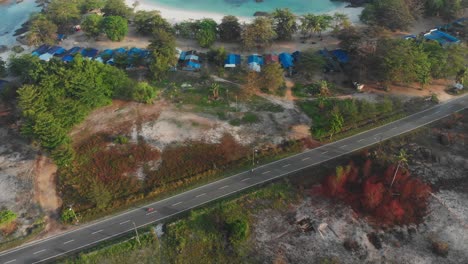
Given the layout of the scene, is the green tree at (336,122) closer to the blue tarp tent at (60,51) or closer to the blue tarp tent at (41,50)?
the blue tarp tent at (60,51)

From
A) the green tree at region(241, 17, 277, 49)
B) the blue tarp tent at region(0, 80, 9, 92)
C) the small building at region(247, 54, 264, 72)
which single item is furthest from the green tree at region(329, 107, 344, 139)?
the blue tarp tent at region(0, 80, 9, 92)

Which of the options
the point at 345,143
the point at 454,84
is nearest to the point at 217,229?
the point at 345,143

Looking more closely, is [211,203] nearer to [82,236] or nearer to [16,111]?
[82,236]

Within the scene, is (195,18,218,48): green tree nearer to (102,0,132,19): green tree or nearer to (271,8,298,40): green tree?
(271,8,298,40): green tree

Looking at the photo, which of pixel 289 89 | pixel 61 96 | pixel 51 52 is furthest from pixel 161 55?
pixel 51 52

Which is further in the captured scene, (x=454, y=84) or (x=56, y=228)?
(x=454, y=84)

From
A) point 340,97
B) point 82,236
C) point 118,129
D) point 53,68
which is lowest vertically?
point 82,236

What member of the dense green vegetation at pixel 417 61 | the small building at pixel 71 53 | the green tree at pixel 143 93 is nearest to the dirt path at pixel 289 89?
the dense green vegetation at pixel 417 61
